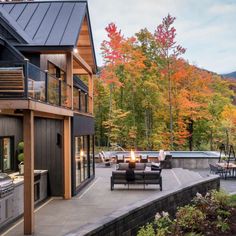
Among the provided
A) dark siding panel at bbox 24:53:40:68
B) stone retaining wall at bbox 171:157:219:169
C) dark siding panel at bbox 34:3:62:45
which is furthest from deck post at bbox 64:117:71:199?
stone retaining wall at bbox 171:157:219:169

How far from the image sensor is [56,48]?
44.3ft

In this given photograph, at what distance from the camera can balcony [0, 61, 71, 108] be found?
31.4 feet

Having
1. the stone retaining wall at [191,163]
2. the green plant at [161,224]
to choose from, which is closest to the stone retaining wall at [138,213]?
the green plant at [161,224]

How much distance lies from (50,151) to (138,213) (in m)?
5.05

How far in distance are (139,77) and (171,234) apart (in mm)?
27108

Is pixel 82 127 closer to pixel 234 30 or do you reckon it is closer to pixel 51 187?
pixel 51 187

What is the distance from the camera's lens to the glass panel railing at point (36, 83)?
10336 mm

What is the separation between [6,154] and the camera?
13.7 meters

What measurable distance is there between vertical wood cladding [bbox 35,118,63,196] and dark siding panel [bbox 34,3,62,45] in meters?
2.97

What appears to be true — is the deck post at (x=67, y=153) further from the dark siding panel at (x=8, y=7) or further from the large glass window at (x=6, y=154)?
the dark siding panel at (x=8, y=7)

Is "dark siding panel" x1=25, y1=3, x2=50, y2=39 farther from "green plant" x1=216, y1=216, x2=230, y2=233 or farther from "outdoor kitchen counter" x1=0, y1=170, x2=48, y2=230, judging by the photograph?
"green plant" x1=216, y1=216, x2=230, y2=233

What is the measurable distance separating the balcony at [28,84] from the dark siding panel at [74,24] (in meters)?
1.79

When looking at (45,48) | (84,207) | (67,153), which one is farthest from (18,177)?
(45,48)

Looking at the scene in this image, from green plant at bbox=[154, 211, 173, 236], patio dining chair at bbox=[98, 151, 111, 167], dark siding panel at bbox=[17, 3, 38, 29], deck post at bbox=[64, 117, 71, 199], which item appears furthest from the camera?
patio dining chair at bbox=[98, 151, 111, 167]
